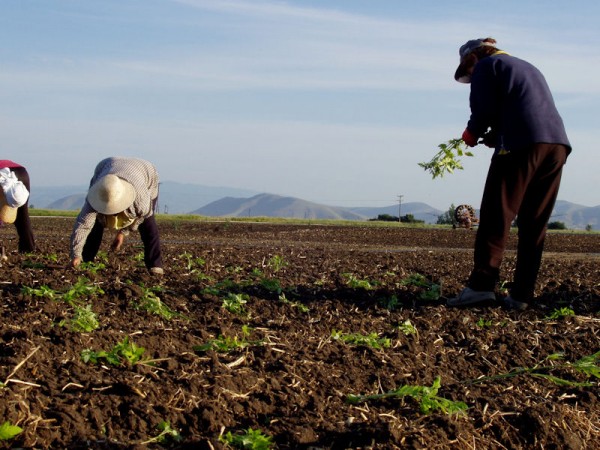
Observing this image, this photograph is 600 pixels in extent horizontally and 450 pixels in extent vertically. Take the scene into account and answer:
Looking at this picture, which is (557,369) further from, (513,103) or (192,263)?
(192,263)

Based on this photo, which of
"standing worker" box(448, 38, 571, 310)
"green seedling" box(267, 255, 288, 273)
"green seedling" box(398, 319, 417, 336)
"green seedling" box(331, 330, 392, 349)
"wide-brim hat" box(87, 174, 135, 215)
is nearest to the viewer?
"green seedling" box(331, 330, 392, 349)

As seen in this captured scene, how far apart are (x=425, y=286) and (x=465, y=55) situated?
2554mm

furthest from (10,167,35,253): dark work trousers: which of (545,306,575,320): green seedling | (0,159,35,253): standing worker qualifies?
(545,306,575,320): green seedling

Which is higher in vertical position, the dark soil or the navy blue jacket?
the navy blue jacket

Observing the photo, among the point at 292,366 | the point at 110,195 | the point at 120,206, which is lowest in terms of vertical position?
the point at 292,366

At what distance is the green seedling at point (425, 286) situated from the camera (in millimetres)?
7898

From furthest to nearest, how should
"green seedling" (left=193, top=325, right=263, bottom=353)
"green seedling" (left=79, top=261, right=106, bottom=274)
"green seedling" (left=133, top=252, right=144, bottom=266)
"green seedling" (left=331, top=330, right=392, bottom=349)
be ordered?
"green seedling" (left=133, top=252, right=144, bottom=266) → "green seedling" (left=79, top=261, right=106, bottom=274) → "green seedling" (left=331, top=330, right=392, bottom=349) → "green seedling" (left=193, top=325, right=263, bottom=353)

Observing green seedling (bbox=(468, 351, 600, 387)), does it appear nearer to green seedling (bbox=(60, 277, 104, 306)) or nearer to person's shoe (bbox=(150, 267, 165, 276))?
green seedling (bbox=(60, 277, 104, 306))

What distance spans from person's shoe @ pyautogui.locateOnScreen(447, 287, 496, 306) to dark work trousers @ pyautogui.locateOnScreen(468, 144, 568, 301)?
46 mm

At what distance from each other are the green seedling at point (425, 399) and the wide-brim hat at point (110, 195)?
14.7 ft

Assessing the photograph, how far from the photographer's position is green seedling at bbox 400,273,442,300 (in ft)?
25.9

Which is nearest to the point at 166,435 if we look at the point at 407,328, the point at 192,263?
the point at 407,328

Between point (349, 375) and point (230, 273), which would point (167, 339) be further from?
point (230, 273)

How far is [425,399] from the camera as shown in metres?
4.09
